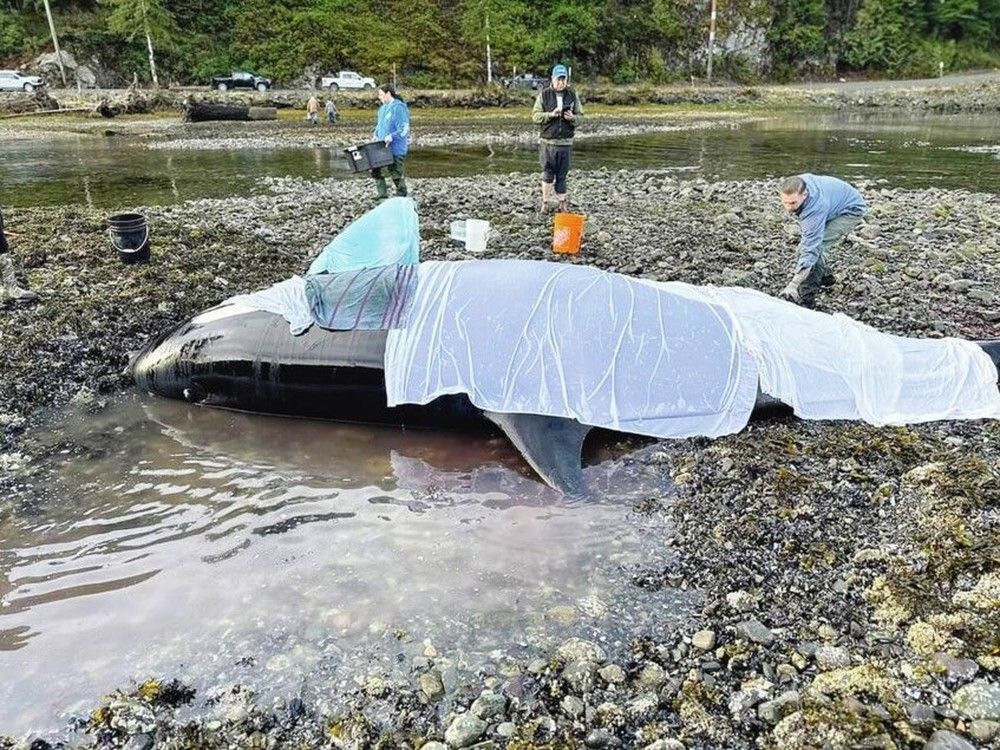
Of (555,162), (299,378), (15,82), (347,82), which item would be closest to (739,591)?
(299,378)

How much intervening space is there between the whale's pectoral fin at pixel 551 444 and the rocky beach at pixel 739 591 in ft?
1.84

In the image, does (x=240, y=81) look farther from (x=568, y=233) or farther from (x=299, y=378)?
(x=299, y=378)

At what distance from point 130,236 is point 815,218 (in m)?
8.95

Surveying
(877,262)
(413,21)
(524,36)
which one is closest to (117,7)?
(413,21)

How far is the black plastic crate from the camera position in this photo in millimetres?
14109

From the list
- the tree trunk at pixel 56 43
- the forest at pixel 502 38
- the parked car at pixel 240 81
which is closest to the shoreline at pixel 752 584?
the parked car at pixel 240 81

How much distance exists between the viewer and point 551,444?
6.15 m

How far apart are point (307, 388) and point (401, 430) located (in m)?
0.97

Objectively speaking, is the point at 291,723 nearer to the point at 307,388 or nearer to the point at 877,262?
the point at 307,388

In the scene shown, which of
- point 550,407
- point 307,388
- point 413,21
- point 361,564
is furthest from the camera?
point 413,21

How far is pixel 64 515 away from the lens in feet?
19.0

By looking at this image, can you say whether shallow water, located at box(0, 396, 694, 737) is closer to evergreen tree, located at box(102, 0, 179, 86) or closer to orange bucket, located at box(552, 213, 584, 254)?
orange bucket, located at box(552, 213, 584, 254)

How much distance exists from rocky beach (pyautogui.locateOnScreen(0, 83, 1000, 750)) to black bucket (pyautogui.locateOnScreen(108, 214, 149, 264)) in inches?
13.6

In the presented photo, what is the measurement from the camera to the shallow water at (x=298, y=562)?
4387mm
